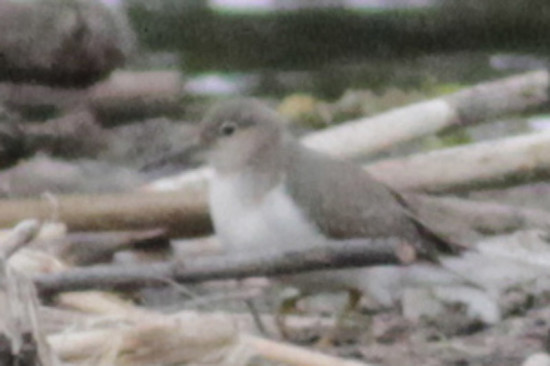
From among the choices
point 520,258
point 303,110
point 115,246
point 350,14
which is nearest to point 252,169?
point 115,246

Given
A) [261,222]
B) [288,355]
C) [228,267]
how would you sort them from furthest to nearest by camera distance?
[261,222], [228,267], [288,355]

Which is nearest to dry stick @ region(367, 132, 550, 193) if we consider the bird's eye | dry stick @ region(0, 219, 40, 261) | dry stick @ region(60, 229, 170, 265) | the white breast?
the bird's eye

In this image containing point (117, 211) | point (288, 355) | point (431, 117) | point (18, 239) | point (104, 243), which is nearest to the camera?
point (18, 239)

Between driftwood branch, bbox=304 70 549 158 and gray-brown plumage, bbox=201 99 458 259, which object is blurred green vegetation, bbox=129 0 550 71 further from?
gray-brown plumage, bbox=201 99 458 259

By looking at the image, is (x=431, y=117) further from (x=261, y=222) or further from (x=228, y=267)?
(x=228, y=267)

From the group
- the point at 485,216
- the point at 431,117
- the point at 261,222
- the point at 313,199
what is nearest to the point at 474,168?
the point at 485,216

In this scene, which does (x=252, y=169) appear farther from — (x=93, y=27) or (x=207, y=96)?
(x=207, y=96)

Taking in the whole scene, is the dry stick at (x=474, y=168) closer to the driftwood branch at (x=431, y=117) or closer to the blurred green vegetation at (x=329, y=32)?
the driftwood branch at (x=431, y=117)
